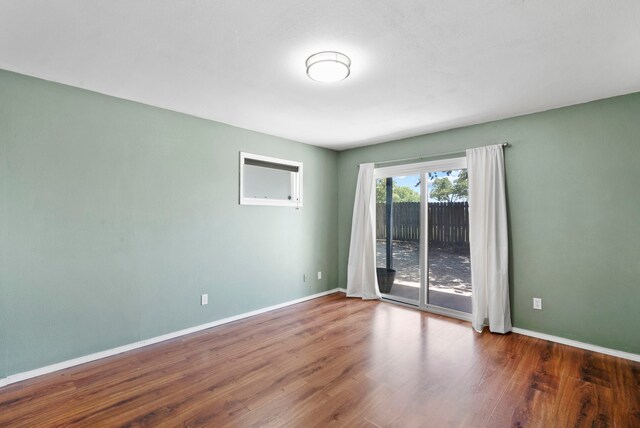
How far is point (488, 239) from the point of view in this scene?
347 cm

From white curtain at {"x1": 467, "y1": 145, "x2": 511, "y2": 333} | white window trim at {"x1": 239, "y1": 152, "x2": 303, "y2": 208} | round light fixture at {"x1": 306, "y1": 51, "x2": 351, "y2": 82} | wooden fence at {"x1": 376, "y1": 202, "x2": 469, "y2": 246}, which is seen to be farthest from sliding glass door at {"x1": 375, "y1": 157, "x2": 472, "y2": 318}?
round light fixture at {"x1": 306, "y1": 51, "x2": 351, "y2": 82}

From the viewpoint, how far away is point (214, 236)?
3559 millimetres

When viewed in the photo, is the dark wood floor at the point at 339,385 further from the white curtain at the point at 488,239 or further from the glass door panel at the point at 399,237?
the glass door panel at the point at 399,237

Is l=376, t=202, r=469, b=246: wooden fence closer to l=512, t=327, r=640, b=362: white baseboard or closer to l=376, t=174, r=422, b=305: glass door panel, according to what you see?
l=376, t=174, r=422, b=305: glass door panel

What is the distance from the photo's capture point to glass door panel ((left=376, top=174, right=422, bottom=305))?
427 centimetres

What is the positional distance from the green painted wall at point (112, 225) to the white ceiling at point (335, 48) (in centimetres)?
34

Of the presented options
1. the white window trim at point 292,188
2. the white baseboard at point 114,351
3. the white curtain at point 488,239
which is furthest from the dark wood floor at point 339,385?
the white window trim at point 292,188

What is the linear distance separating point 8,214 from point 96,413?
1.71 meters

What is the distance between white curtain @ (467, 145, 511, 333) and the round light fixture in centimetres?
226

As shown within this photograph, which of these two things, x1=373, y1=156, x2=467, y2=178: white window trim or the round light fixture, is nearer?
the round light fixture

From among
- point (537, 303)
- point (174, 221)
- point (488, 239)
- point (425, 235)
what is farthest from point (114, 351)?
point (537, 303)

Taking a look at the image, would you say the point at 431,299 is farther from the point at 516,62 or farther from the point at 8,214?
the point at 8,214

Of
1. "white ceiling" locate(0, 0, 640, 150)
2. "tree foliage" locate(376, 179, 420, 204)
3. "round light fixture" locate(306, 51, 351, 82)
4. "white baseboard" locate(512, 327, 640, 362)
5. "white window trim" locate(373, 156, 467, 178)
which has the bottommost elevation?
"white baseboard" locate(512, 327, 640, 362)

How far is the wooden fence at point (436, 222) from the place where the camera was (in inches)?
151
